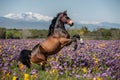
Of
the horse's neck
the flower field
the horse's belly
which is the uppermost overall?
the horse's neck

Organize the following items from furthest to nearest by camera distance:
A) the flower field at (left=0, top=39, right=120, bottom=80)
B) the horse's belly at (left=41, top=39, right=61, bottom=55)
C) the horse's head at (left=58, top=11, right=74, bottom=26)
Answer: the horse's head at (left=58, top=11, right=74, bottom=26), the horse's belly at (left=41, top=39, right=61, bottom=55), the flower field at (left=0, top=39, right=120, bottom=80)

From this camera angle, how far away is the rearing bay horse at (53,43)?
1084 centimetres

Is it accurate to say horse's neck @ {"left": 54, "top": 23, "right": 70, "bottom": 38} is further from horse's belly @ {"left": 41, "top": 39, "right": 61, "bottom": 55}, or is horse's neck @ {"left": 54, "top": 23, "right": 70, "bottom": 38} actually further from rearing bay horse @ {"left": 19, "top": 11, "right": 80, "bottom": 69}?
horse's belly @ {"left": 41, "top": 39, "right": 61, "bottom": 55}

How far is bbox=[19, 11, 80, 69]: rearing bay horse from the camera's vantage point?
427 inches

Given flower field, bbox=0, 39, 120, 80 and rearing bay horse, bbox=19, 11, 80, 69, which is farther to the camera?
rearing bay horse, bbox=19, 11, 80, 69

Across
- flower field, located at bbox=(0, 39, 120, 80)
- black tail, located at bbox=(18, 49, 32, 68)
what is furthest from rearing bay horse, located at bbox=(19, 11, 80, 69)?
flower field, located at bbox=(0, 39, 120, 80)

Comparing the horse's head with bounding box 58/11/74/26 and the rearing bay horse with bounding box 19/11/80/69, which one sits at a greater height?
the horse's head with bounding box 58/11/74/26

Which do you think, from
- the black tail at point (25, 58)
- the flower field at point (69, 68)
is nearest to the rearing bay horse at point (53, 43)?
the black tail at point (25, 58)

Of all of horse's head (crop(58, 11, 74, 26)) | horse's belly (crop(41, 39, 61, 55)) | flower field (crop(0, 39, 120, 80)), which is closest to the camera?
flower field (crop(0, 39, 120, 80))

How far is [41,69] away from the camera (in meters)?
10.9

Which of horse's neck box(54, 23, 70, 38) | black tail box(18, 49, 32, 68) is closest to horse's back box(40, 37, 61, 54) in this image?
horse's neck box(54, 23, 70, 38)

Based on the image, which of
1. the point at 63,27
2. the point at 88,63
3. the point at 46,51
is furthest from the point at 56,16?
the point at 88,63

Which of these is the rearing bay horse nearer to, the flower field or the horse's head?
the horse's head

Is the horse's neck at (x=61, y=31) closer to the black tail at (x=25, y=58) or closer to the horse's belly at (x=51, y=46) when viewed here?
the horse's belly at (x=51, y=46)
